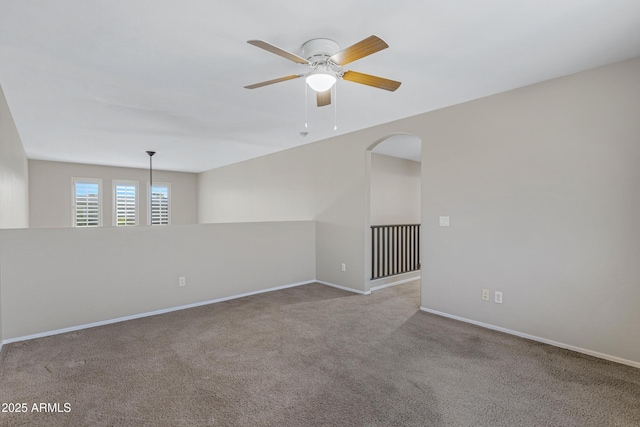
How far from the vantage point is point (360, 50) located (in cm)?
196

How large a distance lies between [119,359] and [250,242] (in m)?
2.31

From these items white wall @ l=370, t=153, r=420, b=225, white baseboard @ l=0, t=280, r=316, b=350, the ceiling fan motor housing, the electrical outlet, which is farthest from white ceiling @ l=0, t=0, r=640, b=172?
white baseboard @ l=0, t=280, r=316, b=350

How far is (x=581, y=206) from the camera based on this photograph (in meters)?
2.70

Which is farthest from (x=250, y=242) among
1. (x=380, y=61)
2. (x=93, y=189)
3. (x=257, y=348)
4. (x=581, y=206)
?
(x=93, y=189)

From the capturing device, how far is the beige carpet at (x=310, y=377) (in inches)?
73.9

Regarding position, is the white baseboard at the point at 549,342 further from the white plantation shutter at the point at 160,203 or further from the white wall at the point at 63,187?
the white wall at the point at 63,187

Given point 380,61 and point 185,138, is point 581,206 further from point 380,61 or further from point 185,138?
point 185,138

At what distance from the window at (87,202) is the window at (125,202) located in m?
0.34

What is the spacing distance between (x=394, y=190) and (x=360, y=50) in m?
4.54

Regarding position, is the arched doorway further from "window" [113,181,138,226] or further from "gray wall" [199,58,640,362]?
"window" [113,181,138,226]

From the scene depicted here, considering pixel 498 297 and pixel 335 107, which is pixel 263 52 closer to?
pixel 335 107

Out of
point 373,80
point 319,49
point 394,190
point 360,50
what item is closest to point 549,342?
point 373,80

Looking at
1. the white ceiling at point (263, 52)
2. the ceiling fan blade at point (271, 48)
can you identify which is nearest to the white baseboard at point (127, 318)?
the white ceiling at point (263, 52)

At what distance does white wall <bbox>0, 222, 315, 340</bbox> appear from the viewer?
299 cm
